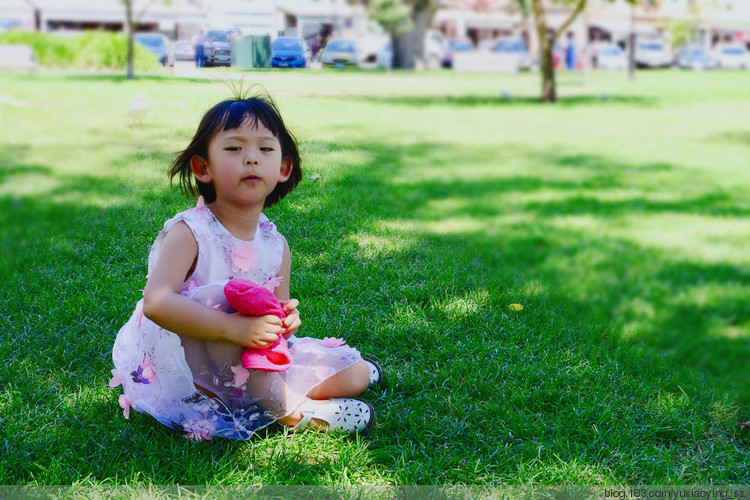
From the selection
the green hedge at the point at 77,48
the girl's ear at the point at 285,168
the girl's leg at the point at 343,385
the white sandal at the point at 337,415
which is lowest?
the white sandal at the point at 337,415

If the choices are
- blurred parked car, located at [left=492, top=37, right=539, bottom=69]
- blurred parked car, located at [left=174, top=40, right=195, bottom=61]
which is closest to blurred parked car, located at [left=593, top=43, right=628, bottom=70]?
blurred parked car, located at [left=492, top=37, right=539, bottom=69]

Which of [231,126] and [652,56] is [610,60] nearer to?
[652,56]

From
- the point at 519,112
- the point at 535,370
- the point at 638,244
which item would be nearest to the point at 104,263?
the point at 535,370

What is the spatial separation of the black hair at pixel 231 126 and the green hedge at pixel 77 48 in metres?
0.90

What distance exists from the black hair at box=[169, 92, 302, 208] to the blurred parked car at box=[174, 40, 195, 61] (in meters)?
0.24

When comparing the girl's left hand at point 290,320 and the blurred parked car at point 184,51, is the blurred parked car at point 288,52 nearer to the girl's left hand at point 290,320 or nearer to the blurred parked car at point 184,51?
the blurred parked car at point 184,51

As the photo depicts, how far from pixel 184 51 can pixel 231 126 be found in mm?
437

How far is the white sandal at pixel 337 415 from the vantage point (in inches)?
80.3

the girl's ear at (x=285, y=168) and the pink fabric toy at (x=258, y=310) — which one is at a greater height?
the girl's ear at (x=285, y=168)

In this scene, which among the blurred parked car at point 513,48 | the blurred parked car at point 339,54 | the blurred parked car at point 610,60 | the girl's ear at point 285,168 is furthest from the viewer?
the blurred parked car at point 513,48

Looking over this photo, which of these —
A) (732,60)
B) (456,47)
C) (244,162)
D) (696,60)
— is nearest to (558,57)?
(456,47)

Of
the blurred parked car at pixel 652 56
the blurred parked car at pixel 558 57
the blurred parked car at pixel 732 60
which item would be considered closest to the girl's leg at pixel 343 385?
the blurred parked car at pixel 558 57

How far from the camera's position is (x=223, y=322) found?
1865mm

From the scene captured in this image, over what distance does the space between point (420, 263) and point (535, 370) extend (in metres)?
0.73
